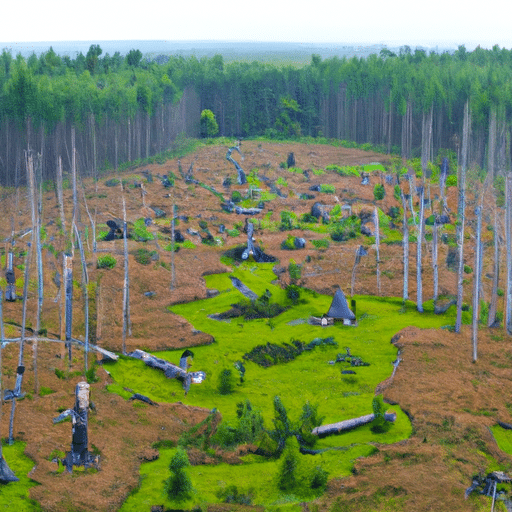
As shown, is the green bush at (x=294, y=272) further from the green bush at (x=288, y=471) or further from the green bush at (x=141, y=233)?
the green bush at (x=288, y=471)

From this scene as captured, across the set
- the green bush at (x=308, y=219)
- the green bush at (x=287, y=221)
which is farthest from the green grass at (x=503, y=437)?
the green bush at (x=308, y=219)

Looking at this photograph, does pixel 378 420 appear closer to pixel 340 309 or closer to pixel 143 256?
pixel 340 309

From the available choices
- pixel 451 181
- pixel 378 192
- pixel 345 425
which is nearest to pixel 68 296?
pixel 345 425

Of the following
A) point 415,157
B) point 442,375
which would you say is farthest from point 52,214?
point 415,157

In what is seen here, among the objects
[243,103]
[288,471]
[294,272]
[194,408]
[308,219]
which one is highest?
[243,103]

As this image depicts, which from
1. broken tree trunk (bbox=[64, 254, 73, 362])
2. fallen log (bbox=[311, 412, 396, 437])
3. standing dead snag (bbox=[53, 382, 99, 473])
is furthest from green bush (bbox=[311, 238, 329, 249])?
standing dead snag (bbox=[53, 382, 99, 473])

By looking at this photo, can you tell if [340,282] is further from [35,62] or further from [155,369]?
[35,62]

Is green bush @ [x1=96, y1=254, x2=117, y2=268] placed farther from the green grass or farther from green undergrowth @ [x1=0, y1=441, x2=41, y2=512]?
the green grass
